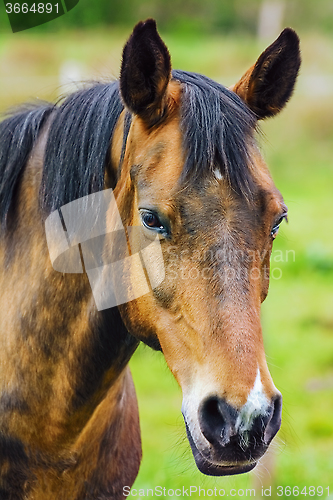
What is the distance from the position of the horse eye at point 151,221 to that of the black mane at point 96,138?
0.59 ft

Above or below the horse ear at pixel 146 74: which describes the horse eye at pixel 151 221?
below

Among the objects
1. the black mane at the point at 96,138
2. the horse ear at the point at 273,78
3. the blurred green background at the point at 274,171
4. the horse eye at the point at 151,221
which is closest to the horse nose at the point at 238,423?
the blurred green background at the point at 274,171

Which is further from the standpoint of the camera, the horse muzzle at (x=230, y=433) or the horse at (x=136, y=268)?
the horse at (x=136, y=268)

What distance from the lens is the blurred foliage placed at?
2031 centimetres

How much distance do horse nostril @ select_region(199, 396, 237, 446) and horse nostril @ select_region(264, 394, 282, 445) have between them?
0.46ft

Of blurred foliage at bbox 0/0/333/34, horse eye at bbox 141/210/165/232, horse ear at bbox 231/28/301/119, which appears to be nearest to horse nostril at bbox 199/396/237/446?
horse eye at bbox 141/210/165/232

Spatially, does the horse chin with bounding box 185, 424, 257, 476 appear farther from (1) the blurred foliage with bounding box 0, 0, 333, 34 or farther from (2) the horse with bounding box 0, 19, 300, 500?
(1) the blurred foliage with bounding box 0, 0, 333, 34

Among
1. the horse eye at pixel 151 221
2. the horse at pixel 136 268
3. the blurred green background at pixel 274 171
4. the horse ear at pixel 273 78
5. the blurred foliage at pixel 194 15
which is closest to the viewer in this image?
the horse at pixel 136 268

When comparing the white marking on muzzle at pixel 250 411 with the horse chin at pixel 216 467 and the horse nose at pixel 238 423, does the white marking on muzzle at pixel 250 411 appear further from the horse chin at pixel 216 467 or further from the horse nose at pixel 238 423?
the horse chin at pixel 216 467

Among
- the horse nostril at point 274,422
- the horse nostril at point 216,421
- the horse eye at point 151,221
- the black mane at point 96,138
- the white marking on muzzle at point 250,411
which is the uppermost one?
the black mane at point 96,138

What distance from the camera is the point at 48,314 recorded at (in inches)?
98.1

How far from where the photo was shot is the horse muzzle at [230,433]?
182 centimetres

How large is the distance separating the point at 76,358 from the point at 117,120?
1.02 m

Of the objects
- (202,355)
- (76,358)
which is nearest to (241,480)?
(76,358)
